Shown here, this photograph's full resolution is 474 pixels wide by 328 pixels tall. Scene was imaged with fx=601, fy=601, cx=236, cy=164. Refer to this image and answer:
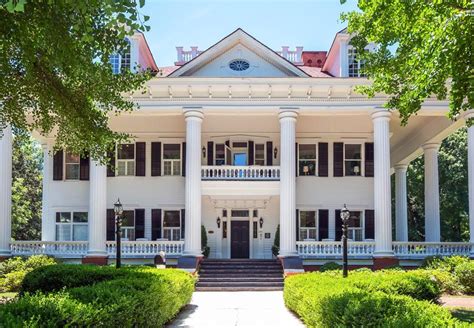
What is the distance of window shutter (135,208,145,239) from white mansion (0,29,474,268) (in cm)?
5

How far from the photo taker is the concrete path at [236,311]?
1511cm

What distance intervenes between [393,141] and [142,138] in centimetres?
1422

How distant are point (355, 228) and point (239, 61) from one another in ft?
32.9

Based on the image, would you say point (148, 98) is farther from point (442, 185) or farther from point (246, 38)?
point (442, 185)

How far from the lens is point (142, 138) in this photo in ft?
99.5

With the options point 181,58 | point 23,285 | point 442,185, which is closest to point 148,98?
point 181,58

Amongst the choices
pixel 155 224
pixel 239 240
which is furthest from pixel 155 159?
pixel 239 240

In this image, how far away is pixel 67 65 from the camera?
11.4 meters

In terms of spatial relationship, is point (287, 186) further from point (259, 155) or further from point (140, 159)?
point (140, 159)

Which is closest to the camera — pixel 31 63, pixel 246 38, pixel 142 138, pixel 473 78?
pixel 31 63

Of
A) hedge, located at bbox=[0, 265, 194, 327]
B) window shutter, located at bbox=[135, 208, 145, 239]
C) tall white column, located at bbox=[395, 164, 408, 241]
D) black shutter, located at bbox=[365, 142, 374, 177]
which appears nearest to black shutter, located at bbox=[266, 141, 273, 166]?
black shutter, located at bbox=[365, 142, 374, 177]

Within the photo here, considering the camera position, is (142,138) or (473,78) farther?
(142,138)

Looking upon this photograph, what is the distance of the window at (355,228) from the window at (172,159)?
898 centimetres

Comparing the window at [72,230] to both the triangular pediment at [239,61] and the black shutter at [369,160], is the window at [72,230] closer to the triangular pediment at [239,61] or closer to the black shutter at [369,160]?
the triangular pediment at [239,61]
